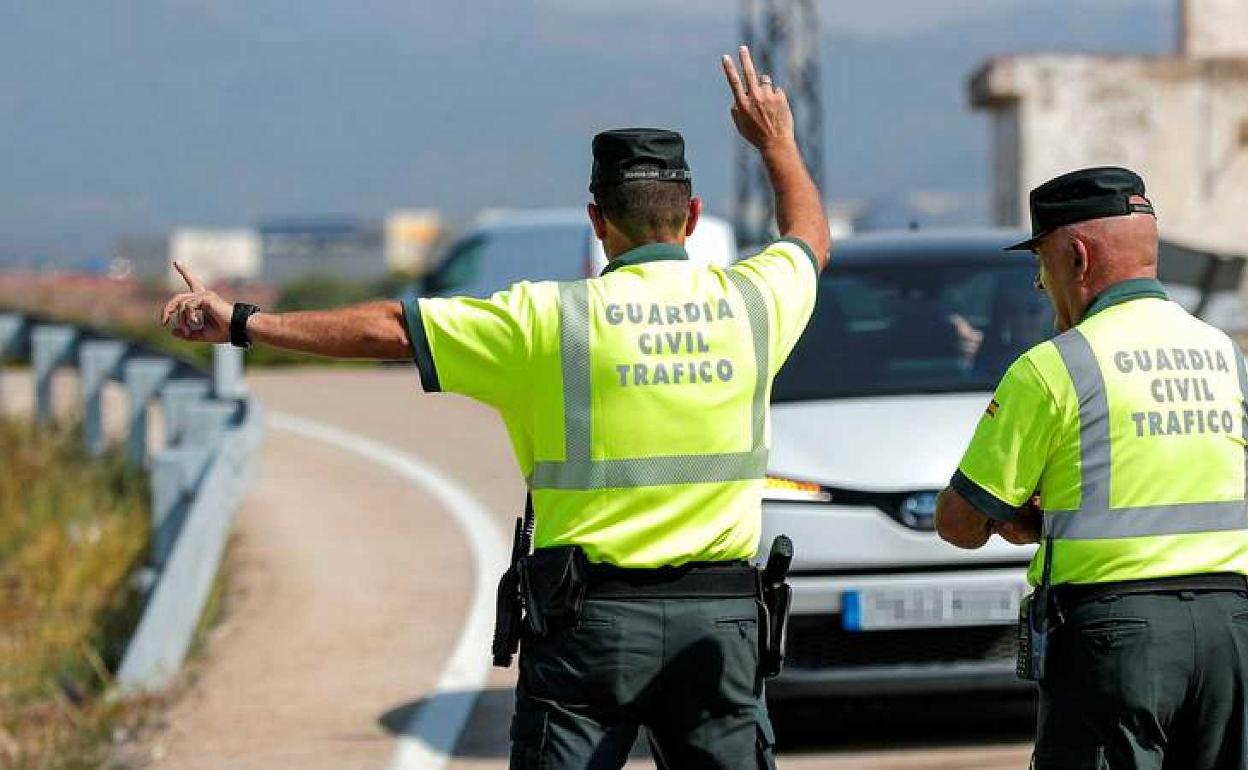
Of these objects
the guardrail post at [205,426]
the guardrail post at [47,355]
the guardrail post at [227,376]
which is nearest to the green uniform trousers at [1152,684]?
the guardrail post at [205,426]

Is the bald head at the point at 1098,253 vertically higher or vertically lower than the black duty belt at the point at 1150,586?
higher

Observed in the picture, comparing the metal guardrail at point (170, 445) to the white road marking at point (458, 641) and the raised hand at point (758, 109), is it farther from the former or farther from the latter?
the raised hand at point (758, 109)

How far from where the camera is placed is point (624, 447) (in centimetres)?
476

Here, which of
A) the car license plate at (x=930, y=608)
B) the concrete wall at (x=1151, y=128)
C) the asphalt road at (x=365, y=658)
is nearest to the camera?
the car license plate at (x=930, y=608)

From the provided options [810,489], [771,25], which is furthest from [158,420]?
[771,25]

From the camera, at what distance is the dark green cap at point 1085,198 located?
4660mm

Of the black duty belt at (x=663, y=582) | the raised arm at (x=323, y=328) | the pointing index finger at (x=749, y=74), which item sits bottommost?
the black duty belt at (x=663, y=582)

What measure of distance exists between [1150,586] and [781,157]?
1.16m

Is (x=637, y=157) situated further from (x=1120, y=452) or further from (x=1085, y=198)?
(x=1120, y=452)

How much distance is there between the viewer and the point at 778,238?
5.10 metres

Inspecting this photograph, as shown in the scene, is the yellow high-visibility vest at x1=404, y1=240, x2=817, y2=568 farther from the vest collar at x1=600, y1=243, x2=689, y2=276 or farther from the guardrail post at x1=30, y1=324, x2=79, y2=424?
the guardrail post at x1=30, y1=324, x2=79, y2=424

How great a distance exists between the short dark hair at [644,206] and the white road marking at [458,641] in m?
3.56

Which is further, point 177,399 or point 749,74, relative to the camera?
point 177,399

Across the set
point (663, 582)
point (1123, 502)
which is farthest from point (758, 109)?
point (1123, 502)
